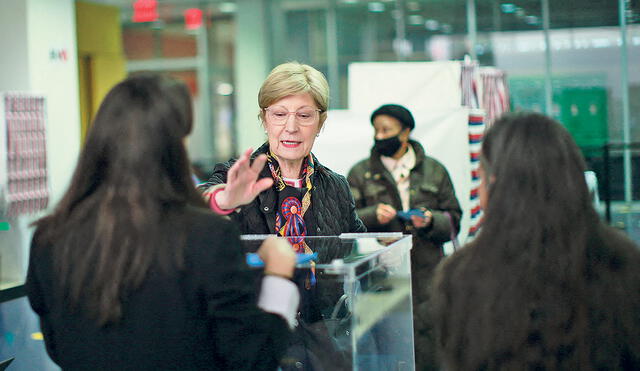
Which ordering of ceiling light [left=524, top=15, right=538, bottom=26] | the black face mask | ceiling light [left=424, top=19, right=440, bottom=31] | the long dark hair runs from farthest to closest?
ceiling light [left=424, top=19, right=440, bottom=31], ceiling light [left=524, top=15, right=538, bottom=26], the black face mask, the long dark hair

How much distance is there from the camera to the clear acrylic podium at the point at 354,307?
1.87 meters

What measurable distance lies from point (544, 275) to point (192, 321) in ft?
2.42

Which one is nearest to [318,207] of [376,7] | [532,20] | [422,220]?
[422,220]

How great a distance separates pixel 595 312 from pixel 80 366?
107 centimetres

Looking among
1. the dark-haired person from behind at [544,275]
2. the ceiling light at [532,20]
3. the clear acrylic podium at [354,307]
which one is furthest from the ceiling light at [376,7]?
the dark-haired person from behind at [544,275]

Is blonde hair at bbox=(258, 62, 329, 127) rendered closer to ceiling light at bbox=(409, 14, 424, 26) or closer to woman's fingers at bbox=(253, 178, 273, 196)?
woman's fingers at bbox=(253, 178, 273, 196)

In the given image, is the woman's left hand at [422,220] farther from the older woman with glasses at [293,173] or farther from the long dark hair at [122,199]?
the long dark hair at [122,199]

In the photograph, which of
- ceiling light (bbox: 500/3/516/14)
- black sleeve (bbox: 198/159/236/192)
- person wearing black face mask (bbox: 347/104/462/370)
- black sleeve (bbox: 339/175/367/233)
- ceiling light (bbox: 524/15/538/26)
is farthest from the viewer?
ceiling light (bbox: 500/3/516/14)

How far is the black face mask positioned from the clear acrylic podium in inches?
90.9

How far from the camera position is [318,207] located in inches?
103

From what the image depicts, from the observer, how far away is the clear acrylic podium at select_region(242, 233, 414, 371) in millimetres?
1873

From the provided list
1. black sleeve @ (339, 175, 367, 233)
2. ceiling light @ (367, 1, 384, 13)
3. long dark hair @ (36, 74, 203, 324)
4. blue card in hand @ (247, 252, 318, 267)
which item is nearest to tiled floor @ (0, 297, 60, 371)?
black sleeve @ (339, 175, 367, 233)

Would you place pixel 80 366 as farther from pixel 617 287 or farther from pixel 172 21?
pixel 172 21

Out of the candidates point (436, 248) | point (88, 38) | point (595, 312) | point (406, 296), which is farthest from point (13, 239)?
point (595, 312)
